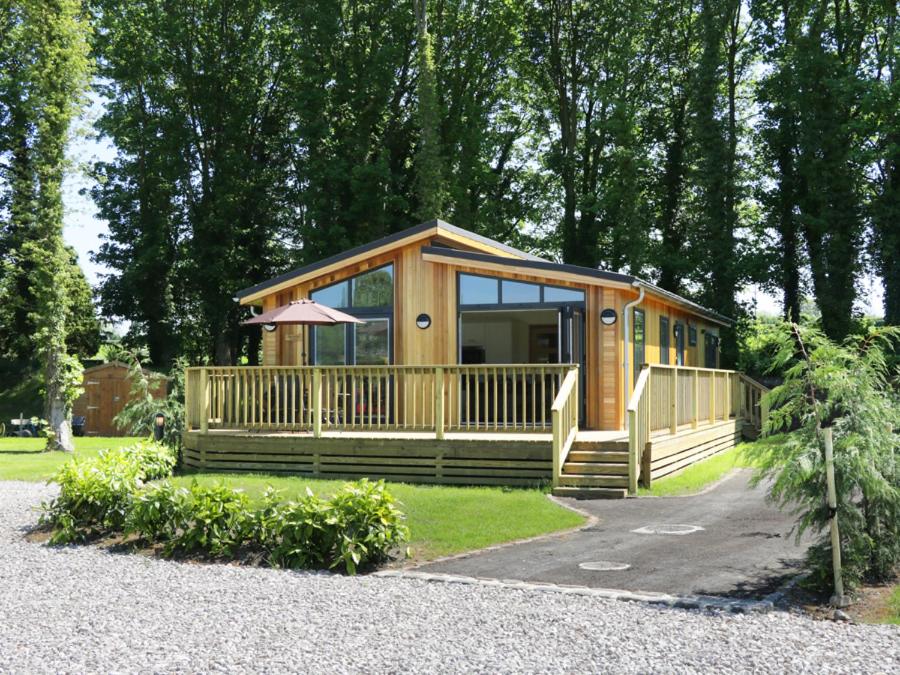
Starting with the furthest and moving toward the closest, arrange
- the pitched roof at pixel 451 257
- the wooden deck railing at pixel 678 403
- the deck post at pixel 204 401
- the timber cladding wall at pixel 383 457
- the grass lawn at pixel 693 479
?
the pitched roof at pixel 451 257
the deck post at pixel 204 401
the timber cladding wall at pixel 383 457
the grass lawn at pixel 693 479
the wooden deck railing at pixel 678 403

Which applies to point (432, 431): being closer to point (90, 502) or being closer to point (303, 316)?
point (303, 316)

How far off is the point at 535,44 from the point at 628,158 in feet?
24.7

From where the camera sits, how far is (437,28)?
106ft

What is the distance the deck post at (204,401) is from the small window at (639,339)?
6833mm

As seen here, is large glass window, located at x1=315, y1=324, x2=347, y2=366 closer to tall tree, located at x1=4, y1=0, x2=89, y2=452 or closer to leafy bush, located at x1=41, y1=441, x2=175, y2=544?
leafy bush, located at x1=41, y1=441, x2=175, y2=544

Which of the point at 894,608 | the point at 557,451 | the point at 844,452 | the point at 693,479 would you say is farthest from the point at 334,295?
the point at 894,608

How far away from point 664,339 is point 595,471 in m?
6.49

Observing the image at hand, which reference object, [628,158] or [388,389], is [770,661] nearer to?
[388,389]

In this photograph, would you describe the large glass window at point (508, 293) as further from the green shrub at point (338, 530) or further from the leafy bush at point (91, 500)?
the green shrub at point (338, 530)

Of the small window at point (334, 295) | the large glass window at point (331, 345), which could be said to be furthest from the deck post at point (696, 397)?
the small window at point (334, 295)

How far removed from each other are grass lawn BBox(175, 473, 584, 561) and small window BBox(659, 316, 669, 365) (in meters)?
6.64

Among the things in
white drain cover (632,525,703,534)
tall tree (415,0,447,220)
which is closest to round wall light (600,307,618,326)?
white drain cover (632,525,703,534)

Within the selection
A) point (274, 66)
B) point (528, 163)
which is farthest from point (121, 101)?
point (528, 163)

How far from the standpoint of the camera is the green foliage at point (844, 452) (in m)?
5.68
